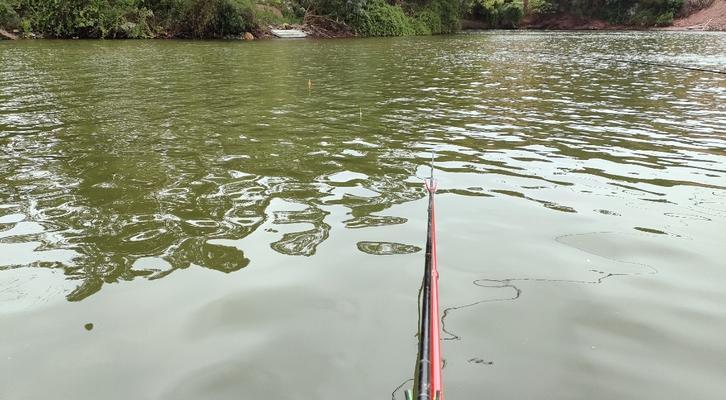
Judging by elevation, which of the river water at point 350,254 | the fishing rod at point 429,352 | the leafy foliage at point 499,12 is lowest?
the river water at point 350,254

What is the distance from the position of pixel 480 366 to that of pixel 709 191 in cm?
364

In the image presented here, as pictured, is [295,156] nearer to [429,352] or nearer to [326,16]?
[429,352]

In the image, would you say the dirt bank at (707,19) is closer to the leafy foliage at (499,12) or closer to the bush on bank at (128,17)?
the leafy foliage at (499,12)

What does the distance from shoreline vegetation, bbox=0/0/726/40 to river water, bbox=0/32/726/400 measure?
24243 mm

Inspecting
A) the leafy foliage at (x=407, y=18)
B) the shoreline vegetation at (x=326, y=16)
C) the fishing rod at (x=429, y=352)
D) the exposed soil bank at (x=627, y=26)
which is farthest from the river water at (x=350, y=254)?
the exposed soil bank at (x=627, y=26)

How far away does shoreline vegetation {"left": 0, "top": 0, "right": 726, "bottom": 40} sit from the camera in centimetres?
2884

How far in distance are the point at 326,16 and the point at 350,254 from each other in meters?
36.3

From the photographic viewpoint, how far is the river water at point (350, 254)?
7.95ft

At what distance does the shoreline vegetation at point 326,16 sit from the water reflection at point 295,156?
60.7 feet

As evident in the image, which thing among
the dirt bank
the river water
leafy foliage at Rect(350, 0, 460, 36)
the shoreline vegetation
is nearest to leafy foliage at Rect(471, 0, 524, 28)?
the shoreline vegetation

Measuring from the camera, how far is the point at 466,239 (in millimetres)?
3891

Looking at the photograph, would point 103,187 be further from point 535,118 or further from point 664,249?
point 535,118

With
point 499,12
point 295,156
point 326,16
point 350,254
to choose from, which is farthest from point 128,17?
point 499,12

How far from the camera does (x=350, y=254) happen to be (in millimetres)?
3625
